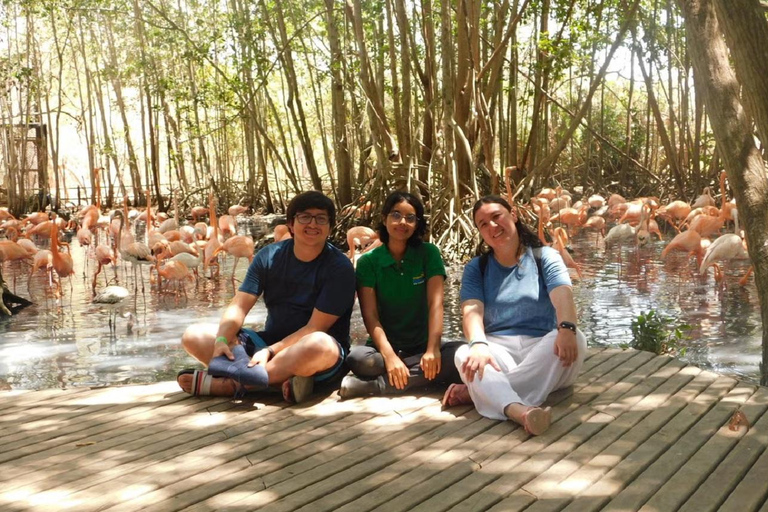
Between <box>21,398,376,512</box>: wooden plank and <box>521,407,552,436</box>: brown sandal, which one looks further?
<box>521,407,552,436</box>: brown sandal

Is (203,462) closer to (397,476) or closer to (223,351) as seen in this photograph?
(397,476)

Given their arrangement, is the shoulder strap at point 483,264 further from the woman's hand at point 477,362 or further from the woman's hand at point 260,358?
the woman's hand at point 260,358

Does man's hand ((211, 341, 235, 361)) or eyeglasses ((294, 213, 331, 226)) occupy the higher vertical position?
eyeglasses ((294, 213, 331, 226))

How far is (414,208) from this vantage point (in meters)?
4.05

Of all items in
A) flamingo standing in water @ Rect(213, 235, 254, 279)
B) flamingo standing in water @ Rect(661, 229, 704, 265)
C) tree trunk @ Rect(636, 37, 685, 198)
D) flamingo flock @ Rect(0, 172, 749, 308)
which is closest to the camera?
flamingo flock @ Rect(0, 172, 749, 308)

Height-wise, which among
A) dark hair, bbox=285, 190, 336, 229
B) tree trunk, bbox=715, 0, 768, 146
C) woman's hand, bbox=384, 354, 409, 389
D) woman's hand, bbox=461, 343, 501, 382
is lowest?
woman's hand, bbox=384, 354, 409, 389

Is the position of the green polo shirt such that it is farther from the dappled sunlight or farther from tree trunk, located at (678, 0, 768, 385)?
tree trunk, located at (678, 0, 768, 385)

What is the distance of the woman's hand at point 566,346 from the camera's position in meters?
3.60

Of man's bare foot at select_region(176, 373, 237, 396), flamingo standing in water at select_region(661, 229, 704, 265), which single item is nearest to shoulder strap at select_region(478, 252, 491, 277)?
man's bare foot at select_region(176, 373, 237, 396)

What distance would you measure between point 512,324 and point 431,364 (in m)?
0.41

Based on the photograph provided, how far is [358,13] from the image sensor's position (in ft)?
35.5

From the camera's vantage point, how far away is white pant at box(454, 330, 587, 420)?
357 centimetres

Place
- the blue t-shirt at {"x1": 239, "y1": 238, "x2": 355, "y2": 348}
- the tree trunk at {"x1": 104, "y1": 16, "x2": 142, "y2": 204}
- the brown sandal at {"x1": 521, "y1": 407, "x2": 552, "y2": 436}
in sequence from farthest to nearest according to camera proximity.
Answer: the tree trunk at {"x1": 104, "y1": 16, "x2": 142, "y2": 204} < the blue t-shirt at {"x1": 239, "y1": 238, "x2": 355, "y2": 348} < the brown sandal at {"x1": 521, "y1": 407, "x2": 552, "y2": 436}

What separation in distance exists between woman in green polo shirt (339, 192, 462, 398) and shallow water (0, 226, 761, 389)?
2314 millimetres
